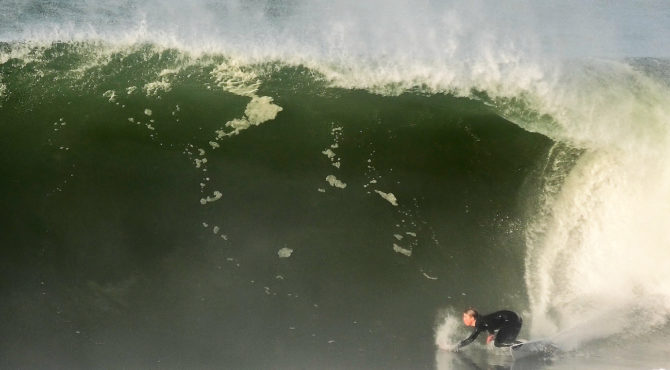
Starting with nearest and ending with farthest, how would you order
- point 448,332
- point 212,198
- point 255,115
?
point 448,332, point 212,198, point 255,115

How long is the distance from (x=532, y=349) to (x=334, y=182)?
8.88 feet

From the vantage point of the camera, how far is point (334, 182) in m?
5.38

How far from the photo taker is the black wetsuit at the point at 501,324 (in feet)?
15.3

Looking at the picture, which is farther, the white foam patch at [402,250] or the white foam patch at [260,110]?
the white foam patch at [260,110]

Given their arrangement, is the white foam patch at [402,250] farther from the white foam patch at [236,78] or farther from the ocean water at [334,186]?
the white foam patch at [236,78]

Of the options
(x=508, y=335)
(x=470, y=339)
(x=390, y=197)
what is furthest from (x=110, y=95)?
(x=508, y=335)

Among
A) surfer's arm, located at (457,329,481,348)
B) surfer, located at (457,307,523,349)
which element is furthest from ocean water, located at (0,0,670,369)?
surfer, located at (457,307,523,349)

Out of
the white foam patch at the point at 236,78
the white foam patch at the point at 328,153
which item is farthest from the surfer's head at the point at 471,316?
the white foam patch at the point at 236,78

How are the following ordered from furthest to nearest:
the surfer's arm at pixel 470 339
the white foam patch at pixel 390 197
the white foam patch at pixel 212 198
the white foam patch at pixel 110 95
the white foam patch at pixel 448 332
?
the white foam patch at pixel 110 95 < the white foam patch at pixel 212 198 < the white foam patch at pixel 390 197 < the white foam patch at pixel 448 332 < the surfer's arm at pixel 470 339

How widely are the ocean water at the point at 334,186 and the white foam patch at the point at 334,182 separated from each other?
0.7 inches

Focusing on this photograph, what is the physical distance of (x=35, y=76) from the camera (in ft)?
19.5

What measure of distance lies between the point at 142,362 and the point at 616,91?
6.35 metres

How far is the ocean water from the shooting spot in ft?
16.6

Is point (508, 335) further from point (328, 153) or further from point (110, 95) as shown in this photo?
point (110, 95)
